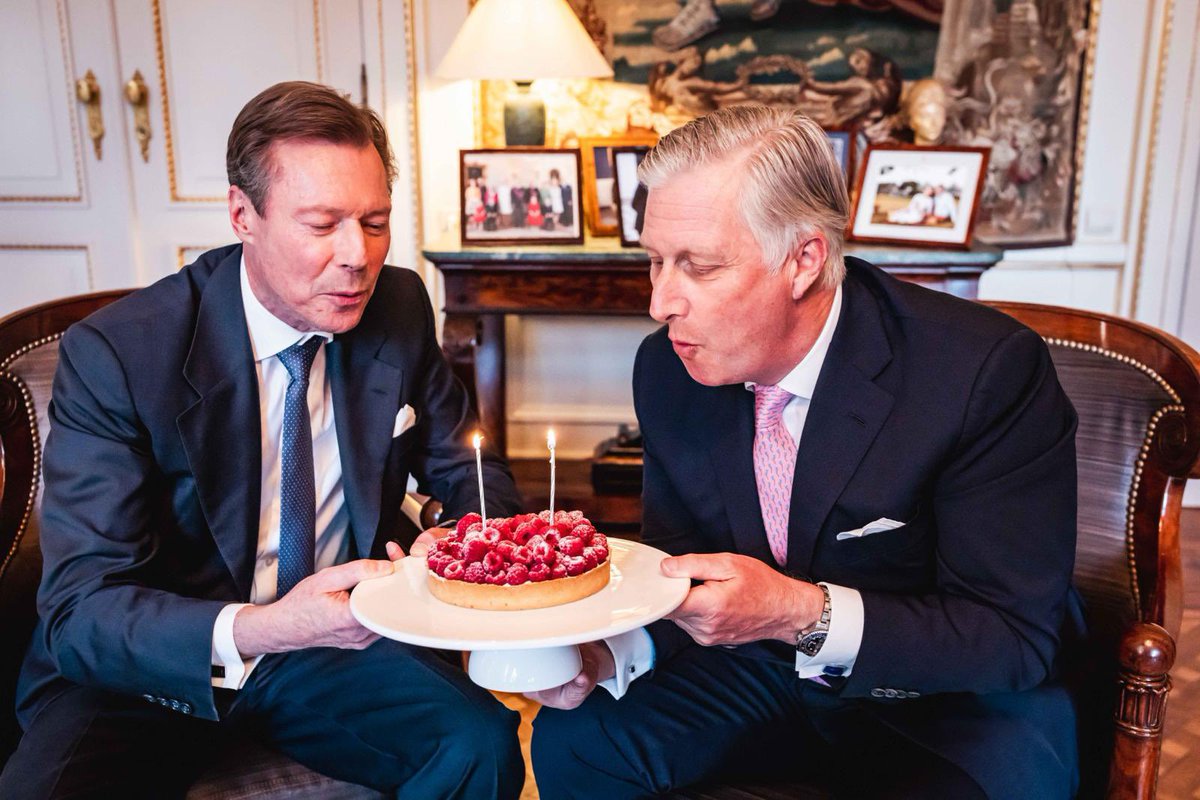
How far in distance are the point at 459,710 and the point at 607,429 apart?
2819mm

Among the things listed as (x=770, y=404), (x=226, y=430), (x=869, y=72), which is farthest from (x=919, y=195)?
(x=226, y=430)

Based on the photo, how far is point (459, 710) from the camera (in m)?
1.58

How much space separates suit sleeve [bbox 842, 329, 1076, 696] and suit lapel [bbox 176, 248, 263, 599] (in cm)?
98

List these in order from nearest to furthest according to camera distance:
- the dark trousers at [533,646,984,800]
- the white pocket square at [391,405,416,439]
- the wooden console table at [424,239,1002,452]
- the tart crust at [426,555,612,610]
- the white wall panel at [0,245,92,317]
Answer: the tart crust at [426,555,612,610] → the dark trousers at [533,646,984,800] → the white pocket square at [391,405,416,439] → the wooden console table at [424,239,1002,452] → the white wall panel at [0,245,92,317]

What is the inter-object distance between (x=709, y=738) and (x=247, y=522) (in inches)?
32.2

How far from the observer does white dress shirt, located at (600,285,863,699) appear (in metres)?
1.45

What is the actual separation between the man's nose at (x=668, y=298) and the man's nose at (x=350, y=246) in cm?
49

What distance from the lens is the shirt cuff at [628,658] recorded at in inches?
63.7

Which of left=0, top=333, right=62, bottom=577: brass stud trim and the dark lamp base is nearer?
left=0, top=333, right=62, bottom=577: brass stud trim

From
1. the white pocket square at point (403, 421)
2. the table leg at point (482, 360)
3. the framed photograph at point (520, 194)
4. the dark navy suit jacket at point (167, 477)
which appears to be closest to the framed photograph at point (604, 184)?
the framed photograph at point (520, 194)

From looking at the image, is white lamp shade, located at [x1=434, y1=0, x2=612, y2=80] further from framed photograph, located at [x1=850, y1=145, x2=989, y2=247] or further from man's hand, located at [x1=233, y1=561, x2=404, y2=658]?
man's hand, located at [x1=233, y1=561, x2=404, y2=658]

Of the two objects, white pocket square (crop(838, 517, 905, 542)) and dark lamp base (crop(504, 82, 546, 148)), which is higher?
dark lamp base (crop(504, 82, 546, 148))

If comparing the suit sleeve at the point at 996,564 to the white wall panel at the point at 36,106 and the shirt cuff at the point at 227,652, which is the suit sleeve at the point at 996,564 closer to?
the shirt cuff at the point at 227,652

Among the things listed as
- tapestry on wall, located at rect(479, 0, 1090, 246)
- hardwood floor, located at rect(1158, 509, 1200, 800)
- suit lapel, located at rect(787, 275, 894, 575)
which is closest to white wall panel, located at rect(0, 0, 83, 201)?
tapestry on wall, located at rect(479, 0, 1090, 246)
